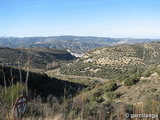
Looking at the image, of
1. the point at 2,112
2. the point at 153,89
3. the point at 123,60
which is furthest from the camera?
the point at 123,60

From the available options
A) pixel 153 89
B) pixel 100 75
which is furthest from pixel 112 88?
pixel 100 75

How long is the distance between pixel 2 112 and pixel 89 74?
44.2m

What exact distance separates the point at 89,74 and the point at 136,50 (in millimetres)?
33878

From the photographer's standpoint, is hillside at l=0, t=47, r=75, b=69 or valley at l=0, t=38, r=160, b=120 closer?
valley at l=0, t=38, r=160, b=120

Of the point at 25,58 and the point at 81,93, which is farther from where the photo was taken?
the point at 25,58

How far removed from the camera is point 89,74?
47.3 meters

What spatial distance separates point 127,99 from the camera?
10.7 metres

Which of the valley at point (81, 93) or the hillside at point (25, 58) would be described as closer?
the valley at point (81, 93)

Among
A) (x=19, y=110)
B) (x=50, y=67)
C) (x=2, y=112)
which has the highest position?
(x=19, y=110)

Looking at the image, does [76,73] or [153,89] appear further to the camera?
[76,73]

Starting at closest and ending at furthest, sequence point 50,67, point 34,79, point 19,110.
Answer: point 19,110
point 34,79
point 50,67

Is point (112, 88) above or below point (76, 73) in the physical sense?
above

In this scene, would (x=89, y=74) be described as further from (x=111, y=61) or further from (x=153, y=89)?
(x=153, y=89)

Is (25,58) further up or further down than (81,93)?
further down
